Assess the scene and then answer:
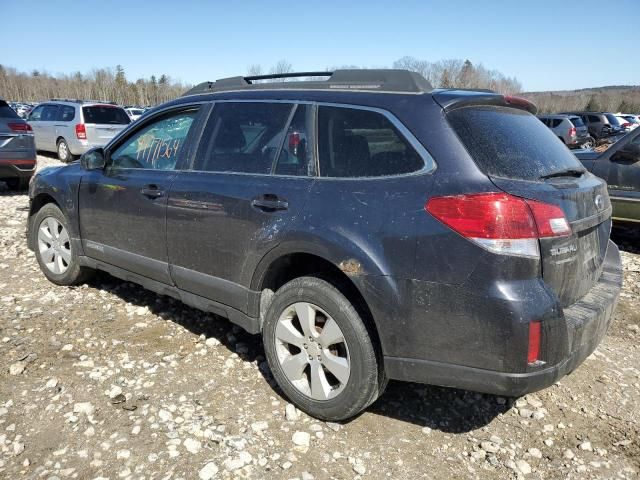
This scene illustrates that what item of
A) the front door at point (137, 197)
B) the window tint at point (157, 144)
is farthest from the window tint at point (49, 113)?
the window tint at point (157, 144)

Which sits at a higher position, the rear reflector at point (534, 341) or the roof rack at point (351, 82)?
the roof rack at point (351, 82)

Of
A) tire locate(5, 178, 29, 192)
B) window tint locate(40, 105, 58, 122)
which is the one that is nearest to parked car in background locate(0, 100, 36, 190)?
tire locate(5, 178, 29, 192)

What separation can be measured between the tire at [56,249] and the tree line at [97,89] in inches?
3919

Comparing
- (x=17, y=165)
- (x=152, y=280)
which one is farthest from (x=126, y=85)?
(x=152, y=280)

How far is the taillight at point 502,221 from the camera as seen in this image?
7.23 ft

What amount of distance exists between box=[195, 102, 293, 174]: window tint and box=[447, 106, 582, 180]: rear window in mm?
1072

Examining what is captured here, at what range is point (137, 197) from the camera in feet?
12.3

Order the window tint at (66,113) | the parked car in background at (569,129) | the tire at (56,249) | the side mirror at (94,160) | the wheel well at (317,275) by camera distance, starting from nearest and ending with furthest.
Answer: the wheel well at (317,275), the side mirror at (94,160), the tire at (56,249), the window tint at (66,113), the parked car in background at (569,129)

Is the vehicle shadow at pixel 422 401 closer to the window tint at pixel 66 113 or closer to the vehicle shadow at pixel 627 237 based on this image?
the vehicle shadow at pixel 627 237

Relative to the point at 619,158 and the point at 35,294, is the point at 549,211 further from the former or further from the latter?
the point at 619,158

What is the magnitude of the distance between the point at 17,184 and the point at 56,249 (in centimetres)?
669

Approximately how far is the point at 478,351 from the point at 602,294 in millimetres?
934

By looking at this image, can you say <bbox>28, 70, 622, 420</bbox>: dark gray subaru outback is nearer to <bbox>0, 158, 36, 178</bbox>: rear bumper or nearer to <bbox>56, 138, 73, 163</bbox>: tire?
<bbox>0, 158, 36, 178</bbox>: rear bumper

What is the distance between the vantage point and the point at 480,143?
245cm
